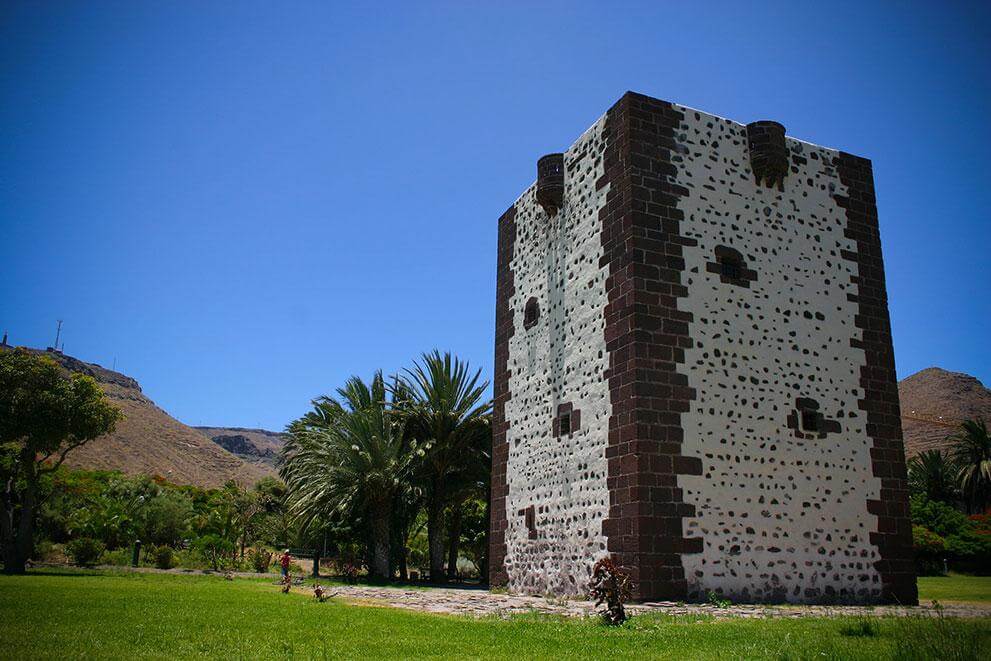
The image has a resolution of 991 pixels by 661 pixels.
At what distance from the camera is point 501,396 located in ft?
48.6

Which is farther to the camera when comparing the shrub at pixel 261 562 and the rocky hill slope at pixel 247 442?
the rocky hill slope at pixel 247 442

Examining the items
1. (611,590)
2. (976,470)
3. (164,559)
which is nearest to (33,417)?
(164,559)

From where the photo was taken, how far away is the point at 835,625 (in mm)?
6809

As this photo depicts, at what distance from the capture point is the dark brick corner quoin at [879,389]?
11648mm

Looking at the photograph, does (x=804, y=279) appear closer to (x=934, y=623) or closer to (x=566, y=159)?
(x=566, y=159)

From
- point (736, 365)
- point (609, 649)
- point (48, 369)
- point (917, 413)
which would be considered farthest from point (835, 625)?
point (917, 413)

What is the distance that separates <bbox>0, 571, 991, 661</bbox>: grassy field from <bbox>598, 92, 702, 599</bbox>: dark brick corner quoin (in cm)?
230

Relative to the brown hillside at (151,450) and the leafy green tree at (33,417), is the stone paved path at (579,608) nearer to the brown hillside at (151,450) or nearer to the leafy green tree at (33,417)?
the leafy green tree at (33,417)

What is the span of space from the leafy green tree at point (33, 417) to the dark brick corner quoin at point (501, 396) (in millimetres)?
10229

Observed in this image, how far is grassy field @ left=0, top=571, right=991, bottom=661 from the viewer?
5.17m

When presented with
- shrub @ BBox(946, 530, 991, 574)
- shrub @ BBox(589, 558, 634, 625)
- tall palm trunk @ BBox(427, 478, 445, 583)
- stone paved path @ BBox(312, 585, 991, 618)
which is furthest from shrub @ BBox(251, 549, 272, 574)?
shrub @ BBox(946, 530, 991, 574)

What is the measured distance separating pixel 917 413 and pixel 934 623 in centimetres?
7037

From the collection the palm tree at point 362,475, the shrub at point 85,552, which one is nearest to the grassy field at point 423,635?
the palm tree at point 362,475

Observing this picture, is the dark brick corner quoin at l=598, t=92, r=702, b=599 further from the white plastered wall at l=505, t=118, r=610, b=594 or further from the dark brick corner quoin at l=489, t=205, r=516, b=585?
the dark brick corner quoin at l=489, t=205, r=516, b=585
